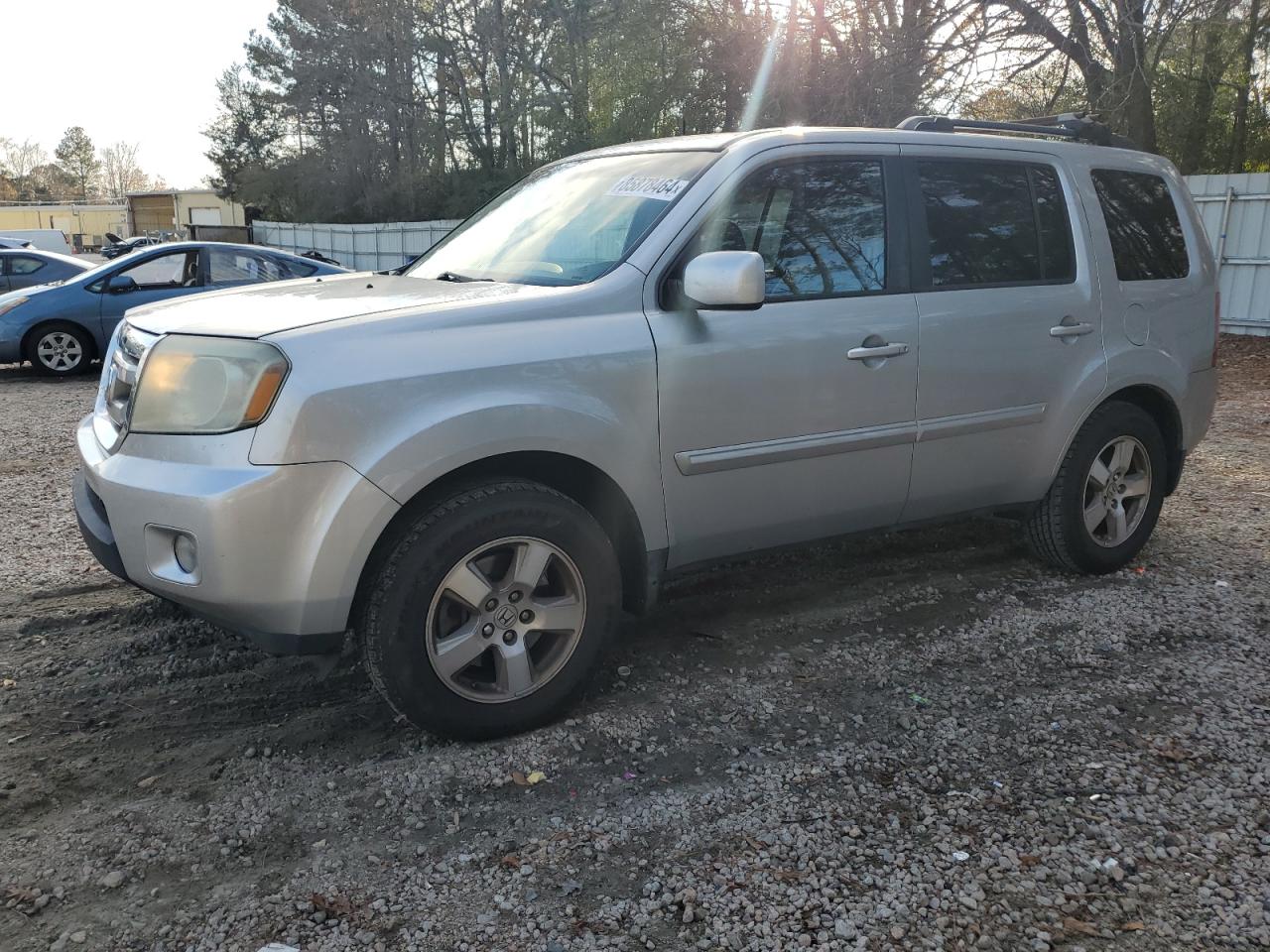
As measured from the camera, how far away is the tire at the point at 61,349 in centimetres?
1159

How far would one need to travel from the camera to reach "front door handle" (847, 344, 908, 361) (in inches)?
155

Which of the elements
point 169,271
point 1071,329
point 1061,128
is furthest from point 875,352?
point 169,271

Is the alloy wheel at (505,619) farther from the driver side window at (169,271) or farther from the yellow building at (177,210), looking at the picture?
the yellow building at (177,210)

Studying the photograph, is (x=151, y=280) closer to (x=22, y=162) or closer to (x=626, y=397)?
(x=626, y=397)

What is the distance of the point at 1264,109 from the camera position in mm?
17078

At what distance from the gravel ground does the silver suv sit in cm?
41

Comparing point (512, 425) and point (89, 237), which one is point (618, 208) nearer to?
point (512, 425)

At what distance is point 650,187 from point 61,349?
10.2m

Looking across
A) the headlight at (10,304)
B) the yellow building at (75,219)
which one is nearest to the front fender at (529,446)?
the headlight at (10,304)

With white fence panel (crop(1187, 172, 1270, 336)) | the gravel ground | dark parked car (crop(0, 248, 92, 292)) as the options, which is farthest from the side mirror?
dark parked car (crop(0, 248, 92, 292))

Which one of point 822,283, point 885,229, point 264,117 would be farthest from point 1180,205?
point 264,117

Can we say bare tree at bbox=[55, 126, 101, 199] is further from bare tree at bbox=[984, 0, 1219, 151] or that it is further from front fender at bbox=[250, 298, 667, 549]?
front fender at bbox=[250, 298, 667, 549]

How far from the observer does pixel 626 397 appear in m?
3.46

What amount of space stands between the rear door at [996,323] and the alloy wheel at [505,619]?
1.63 metres
